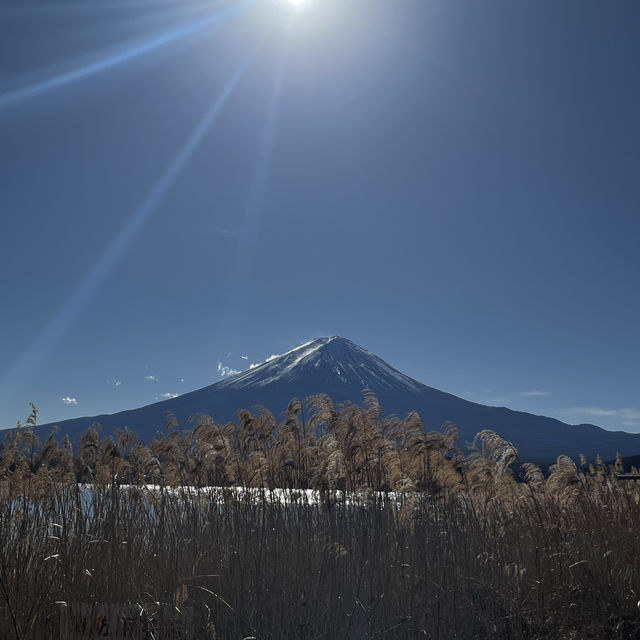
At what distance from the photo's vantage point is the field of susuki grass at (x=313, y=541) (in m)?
5.11

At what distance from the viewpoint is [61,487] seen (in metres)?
6.88

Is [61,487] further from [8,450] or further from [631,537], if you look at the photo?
[631,537]

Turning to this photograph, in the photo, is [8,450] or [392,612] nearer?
[392,612]

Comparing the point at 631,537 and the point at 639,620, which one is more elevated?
the point at 631,537

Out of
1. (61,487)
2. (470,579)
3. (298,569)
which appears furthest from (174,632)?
(470,579)

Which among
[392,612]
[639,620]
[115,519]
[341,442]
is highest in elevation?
[341,442]

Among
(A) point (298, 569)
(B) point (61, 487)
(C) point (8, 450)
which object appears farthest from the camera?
(C) point (8, 450)

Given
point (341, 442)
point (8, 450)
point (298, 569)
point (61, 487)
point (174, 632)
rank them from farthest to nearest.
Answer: point (8, 450) → point (341, 442) → point (61, 487) → point (298, 569) → point (174, 632)

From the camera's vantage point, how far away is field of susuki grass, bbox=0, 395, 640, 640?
511 cm

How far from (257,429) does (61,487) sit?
2.54 m

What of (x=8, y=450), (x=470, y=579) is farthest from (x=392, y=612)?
(x=8, y=450)

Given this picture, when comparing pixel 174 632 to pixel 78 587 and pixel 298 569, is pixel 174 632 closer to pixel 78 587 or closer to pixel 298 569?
pixel 78 587

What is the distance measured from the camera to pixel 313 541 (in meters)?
6.69

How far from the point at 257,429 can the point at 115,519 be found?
2.17 m
